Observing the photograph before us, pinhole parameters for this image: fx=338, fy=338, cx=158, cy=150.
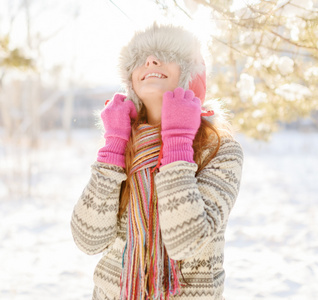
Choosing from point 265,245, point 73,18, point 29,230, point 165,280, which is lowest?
point 165,280

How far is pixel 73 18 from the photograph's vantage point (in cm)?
1066

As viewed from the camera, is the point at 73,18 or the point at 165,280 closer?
the point at 165,280

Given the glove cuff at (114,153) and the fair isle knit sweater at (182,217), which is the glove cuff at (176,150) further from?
the glove cuff at (114,153)

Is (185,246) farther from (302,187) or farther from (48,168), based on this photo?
(48,168)

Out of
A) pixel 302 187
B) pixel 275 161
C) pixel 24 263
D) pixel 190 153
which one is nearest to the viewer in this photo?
pixel 190 153

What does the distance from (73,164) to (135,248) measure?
39.0ft

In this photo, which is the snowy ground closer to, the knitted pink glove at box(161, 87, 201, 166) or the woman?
the woman

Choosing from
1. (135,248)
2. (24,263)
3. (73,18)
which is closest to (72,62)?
(73,18)

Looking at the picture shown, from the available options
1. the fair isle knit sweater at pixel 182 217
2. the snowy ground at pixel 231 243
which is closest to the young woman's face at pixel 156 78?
the fair isle knit sweater at pixel 182 217

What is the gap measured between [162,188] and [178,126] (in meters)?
0.22

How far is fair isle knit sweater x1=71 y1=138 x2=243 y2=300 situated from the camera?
3.29ft

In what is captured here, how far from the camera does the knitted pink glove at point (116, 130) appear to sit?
117cm

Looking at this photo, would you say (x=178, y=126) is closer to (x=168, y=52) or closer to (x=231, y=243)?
(x=168, y=52)

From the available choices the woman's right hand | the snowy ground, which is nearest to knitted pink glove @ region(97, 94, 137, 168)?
the woman's right hand
